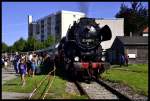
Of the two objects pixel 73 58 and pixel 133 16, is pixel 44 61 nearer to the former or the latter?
pixel 73 58

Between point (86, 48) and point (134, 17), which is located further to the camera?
point (134, 17)

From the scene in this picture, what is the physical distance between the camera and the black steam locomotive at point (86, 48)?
2628 centimetres

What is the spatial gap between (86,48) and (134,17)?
233 ft

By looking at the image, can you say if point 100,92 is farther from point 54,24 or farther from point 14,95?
point 54,24

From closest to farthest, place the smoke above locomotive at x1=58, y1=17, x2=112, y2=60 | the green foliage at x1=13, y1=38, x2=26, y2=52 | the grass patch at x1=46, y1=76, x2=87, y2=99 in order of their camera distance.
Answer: the grass patch at x1=46, y1=76, x2=87, y2=99 → the smoke above locomotive at x1=58, y1=17, x2=112, y2=60 → the green foliage at x1=13, y1=38, x2=26, y2=52

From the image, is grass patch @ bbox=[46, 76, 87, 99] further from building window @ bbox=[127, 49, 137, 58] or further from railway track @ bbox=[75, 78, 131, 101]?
building window @ bbox=[127, 49, 137, 58]

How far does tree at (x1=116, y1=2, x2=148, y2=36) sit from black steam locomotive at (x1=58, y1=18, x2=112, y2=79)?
66.8m

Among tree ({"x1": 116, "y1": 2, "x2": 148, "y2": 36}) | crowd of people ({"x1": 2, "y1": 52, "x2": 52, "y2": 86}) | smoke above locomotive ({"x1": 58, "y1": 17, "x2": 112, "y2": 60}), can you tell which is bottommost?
crowd of people ({"x1": 2, "y1": 52, "x2": 52, "y2": 86})

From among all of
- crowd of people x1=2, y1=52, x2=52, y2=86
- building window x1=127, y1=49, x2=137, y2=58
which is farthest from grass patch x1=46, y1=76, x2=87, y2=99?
building window x1=127, y1=49, x2=137, y2=58

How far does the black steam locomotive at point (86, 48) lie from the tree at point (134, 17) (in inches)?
2632

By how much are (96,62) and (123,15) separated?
7055 centimetres

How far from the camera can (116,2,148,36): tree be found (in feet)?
311

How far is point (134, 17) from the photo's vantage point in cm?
9644

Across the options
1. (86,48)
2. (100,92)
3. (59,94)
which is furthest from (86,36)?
(59,94)
